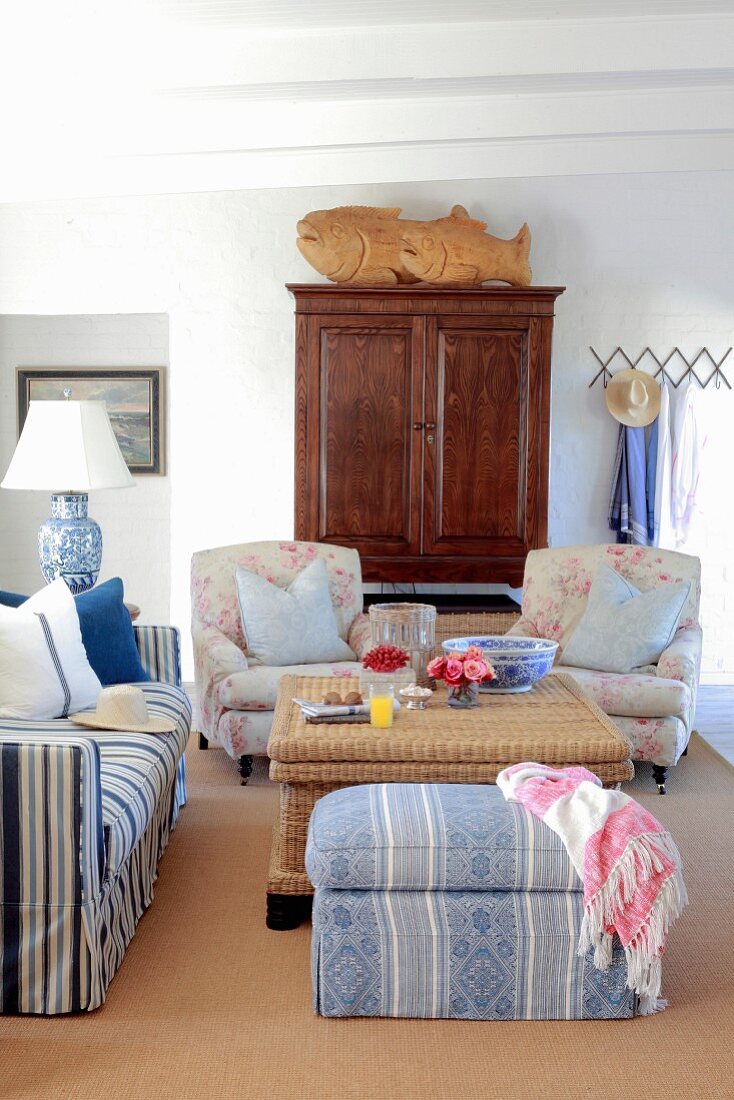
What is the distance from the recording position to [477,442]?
18.0 ft

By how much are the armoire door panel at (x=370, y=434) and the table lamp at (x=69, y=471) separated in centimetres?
126

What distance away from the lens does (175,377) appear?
6.13m

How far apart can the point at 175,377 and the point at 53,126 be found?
1.37m

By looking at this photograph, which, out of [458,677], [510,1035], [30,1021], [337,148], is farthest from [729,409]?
[30,1021]

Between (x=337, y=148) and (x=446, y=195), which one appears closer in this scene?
(x=337, y=148)

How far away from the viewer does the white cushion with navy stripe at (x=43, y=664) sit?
326 cm

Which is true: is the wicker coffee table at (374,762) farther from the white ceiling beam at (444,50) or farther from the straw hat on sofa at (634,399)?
the straw hat on sofa at (634,399)

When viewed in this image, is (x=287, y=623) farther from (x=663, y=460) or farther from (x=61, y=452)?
(x=663, y=460)

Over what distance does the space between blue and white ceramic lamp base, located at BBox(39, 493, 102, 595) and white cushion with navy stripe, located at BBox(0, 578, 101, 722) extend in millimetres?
876

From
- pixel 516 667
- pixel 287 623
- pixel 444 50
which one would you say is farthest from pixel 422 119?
pixel 516 667

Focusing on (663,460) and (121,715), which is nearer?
(121,715)

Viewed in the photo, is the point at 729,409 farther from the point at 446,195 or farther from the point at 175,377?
the point at 175,377

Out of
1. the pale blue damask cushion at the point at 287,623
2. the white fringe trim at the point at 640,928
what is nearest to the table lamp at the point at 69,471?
the pale blue damask cushion at the point at 287,623

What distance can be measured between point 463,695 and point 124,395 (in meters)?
3.40
